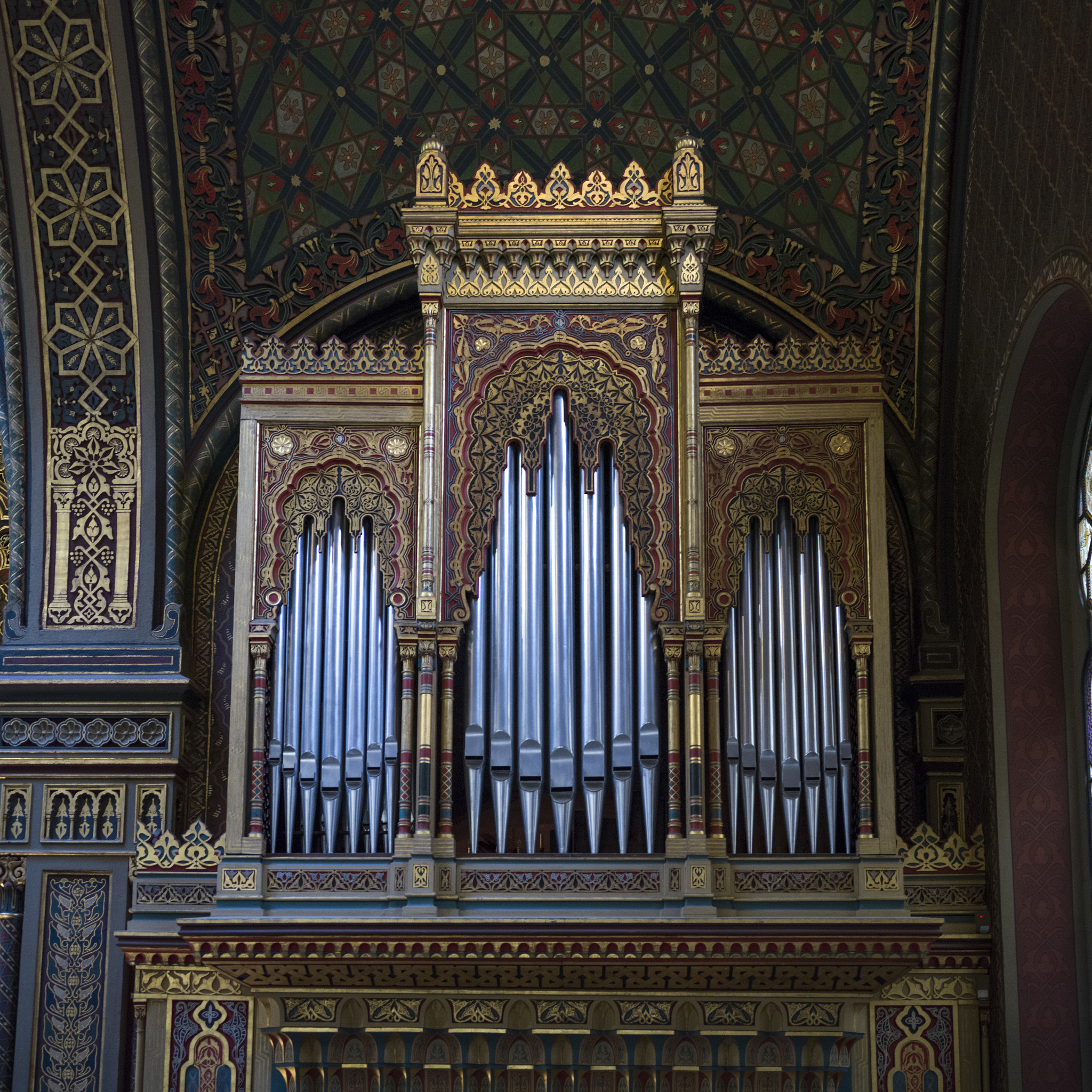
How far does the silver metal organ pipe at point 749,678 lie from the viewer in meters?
9.41

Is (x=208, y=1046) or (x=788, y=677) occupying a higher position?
(x=788, y=677)

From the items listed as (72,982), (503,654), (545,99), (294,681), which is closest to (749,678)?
(503,654)

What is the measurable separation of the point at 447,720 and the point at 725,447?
2287 millimetres

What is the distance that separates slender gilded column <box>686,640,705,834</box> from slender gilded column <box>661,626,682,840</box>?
0.05 metres

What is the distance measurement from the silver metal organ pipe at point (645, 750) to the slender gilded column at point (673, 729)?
0.24 feet

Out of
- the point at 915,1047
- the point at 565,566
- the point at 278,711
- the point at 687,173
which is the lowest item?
the point at 915,1047

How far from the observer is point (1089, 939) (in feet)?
31.9

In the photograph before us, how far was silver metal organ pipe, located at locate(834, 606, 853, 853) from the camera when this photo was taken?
9375mm

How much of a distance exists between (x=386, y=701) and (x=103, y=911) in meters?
2.47

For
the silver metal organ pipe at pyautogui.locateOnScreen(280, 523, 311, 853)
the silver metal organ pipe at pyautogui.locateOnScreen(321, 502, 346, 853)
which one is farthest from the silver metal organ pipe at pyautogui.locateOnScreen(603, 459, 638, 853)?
the silver metal organ pipe at pyautogui.locateOnScreen(280, 523, 311, 853)

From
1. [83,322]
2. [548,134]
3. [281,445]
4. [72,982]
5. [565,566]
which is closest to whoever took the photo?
[565,566]

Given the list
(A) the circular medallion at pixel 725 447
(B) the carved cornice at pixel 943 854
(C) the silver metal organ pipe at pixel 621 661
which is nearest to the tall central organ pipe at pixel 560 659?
(C) the silver metal organ pipe at pixel 621 661

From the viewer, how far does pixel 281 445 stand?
10.0 meters

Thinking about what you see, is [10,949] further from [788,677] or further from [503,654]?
[788,677]
